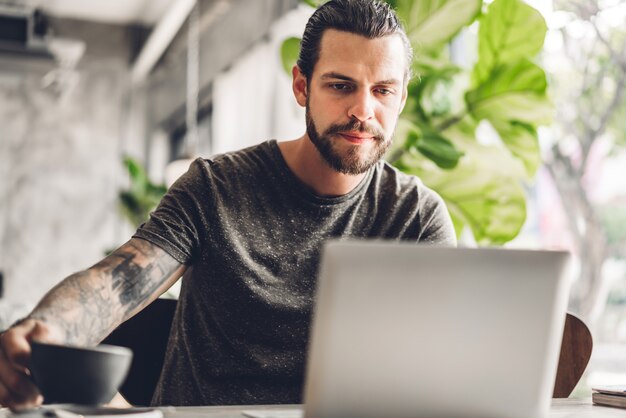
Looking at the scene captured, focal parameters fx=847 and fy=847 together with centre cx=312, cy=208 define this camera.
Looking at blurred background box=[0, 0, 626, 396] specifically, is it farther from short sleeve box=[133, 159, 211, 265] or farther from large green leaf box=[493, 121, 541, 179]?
short sleeve box=[133, 159, 211, 265]

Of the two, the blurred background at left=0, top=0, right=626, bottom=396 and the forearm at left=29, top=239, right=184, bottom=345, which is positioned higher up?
the blurred background at left=0, top=0, right=626, bottom=396

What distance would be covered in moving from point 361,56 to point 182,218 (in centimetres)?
47

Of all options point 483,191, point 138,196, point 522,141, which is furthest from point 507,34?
point 138,196

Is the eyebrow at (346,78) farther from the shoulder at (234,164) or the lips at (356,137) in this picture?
the shoulder at (234,164)

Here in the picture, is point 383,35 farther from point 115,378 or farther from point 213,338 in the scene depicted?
point 115,378

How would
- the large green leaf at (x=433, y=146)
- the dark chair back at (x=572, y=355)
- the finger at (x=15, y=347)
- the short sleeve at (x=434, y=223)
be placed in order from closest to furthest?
the finger at (x=15, y=347) < the dark chair back at (x=572, y=355) < the short sleeve at (x=434, y=223) < the large green leaf at (x=433, y=146)

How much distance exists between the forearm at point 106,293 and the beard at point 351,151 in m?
0.37

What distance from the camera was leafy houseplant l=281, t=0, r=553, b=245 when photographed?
2.59m

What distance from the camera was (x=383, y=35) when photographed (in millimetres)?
1704

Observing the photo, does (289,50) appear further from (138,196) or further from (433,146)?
(138,196)

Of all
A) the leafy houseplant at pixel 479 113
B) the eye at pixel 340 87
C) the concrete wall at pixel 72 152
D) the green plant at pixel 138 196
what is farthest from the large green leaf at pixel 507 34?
the concrete wall at pixel 72 152

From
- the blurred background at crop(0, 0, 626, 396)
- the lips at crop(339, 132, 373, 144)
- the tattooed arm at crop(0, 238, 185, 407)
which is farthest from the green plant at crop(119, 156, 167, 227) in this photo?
the tattooed arm at crop(0, 238, 185, 407)

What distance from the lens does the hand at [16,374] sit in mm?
1051

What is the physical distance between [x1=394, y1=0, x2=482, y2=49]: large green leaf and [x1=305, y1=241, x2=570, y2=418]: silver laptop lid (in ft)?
5.91
